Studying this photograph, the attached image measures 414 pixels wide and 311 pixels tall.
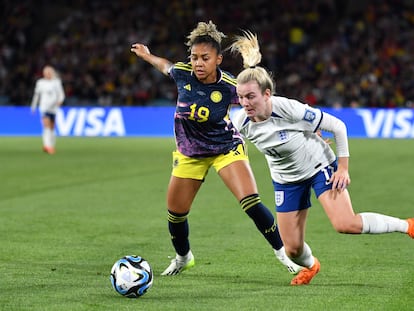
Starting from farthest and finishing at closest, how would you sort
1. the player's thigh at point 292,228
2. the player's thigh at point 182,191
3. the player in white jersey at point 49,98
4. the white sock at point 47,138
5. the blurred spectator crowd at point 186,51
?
1. the blurred spectator crowd at point 186,51
2. the player in white jersey at point 49,98
3. the white sock at point 47,138
4. the player's thigh at point 182,191
5. the player's thigh at point 292,228

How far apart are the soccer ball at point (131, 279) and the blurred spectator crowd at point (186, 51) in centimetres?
2346

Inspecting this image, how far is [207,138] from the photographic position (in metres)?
8.02

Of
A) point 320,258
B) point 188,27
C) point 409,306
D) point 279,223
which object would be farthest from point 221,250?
point 188,27

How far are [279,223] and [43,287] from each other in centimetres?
198

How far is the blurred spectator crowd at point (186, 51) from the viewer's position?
3167 cm

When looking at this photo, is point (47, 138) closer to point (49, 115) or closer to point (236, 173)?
point (49, 115)

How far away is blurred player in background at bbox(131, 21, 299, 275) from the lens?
26.0ft

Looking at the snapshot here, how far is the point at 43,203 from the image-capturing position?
1351 cm

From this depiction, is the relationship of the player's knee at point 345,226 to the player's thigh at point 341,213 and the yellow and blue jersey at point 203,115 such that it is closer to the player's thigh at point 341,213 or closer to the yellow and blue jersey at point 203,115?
the player's thigh at point 341,213

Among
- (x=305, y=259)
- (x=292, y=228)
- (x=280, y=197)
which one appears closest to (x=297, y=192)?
(x=280, y=197)

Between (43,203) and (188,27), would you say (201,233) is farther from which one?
(188,27)

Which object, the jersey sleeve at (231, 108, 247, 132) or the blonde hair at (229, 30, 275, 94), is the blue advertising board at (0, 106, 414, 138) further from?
the jersey sleeve at (231, 108, 247, 132)

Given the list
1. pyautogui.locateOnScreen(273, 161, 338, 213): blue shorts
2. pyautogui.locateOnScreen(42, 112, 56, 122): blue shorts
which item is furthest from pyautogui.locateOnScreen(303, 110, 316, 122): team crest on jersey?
pyautogui.locateOnScreen(42, 112, 56, 122): blue shorts

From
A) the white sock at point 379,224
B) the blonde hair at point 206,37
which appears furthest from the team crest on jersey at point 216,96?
the white sock at point 379,224
